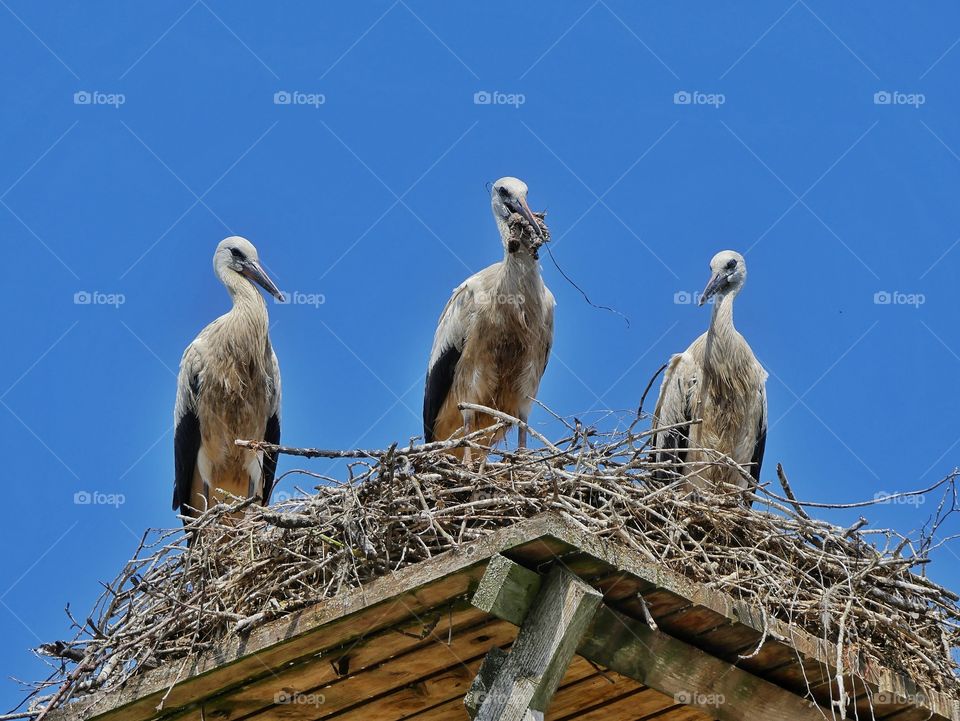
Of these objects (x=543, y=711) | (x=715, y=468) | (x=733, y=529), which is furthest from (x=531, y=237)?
(x=543, y=711)

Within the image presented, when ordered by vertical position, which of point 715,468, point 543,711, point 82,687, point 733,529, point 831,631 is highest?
point 715,468

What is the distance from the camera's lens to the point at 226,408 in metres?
6.64

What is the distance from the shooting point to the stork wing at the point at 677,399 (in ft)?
20.7

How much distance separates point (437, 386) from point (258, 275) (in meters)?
1.21

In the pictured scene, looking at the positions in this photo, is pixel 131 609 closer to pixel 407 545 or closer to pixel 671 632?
pixel 407 545

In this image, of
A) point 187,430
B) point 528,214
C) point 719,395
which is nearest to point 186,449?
point 187,430

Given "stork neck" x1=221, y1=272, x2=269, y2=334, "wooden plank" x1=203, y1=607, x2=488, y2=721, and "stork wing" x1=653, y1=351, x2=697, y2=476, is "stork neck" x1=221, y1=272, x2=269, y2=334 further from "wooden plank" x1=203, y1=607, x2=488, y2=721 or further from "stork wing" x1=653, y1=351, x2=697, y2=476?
"wooden plank" x1=203, y1=607, x2=488, y2=721

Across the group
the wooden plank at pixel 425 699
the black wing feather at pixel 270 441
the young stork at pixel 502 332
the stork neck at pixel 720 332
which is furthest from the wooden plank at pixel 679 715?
the black wing feather at pixel 270 441

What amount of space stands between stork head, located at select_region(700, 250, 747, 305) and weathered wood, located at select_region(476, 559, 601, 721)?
3511mm

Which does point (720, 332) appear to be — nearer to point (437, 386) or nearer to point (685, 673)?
point (437, 386)

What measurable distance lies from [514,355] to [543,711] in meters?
3.10

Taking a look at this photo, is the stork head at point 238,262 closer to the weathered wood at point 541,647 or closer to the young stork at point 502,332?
the young stork at point 502,332

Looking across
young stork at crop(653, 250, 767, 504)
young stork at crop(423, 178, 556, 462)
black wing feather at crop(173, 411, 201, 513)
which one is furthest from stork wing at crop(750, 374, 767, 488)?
black wing feather at crop(173, 411, 201, 513)

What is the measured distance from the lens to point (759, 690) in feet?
11.8
